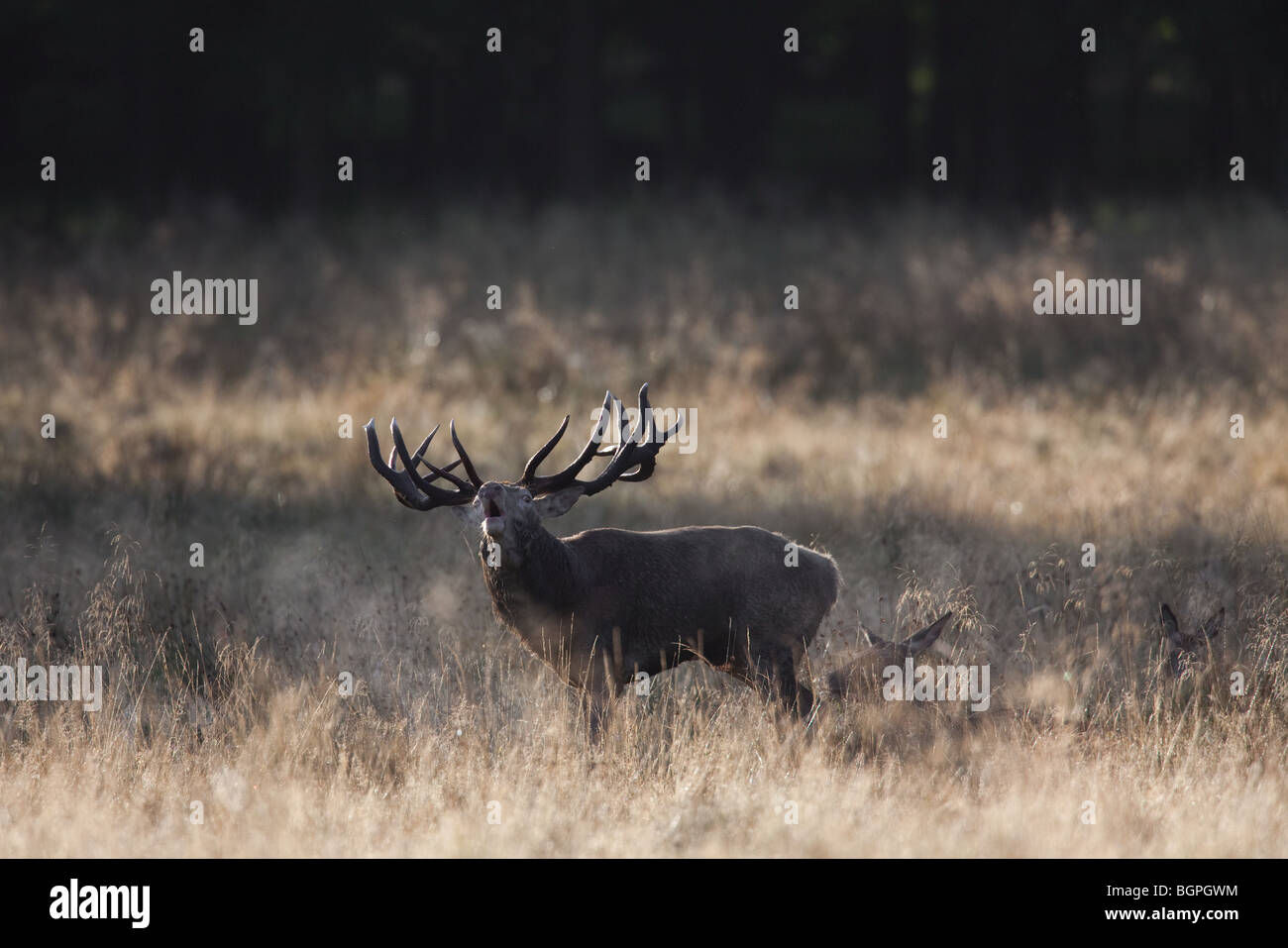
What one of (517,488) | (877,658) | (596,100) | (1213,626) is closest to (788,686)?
(877,658)

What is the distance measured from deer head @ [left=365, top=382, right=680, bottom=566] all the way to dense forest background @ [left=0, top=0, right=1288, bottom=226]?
18522mm

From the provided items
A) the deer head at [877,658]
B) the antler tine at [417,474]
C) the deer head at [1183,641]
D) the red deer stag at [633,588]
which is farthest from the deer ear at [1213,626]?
the antler tine at [417,474]

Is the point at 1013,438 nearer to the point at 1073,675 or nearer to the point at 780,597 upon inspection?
the point at 1073,675

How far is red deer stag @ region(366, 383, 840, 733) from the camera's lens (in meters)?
7.27

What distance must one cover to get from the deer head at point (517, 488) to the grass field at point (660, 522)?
0.99 m

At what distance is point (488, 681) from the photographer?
7.62 meters

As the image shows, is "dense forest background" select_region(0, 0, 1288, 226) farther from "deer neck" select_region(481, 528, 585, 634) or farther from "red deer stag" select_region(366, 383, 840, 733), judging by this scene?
"deer neck" select_region(481, 528, 585, 634)

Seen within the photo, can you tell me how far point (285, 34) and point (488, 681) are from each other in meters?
21.3

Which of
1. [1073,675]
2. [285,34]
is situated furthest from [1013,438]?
[285,34]

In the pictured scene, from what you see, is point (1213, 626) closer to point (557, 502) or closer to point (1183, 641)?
point (1183, 641)

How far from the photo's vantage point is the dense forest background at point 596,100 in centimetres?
2575

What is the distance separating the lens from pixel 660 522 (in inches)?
450

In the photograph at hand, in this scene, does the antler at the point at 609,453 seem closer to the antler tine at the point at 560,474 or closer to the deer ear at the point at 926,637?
the antler tine at the point at 560,474

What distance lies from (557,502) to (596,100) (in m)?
21.3
